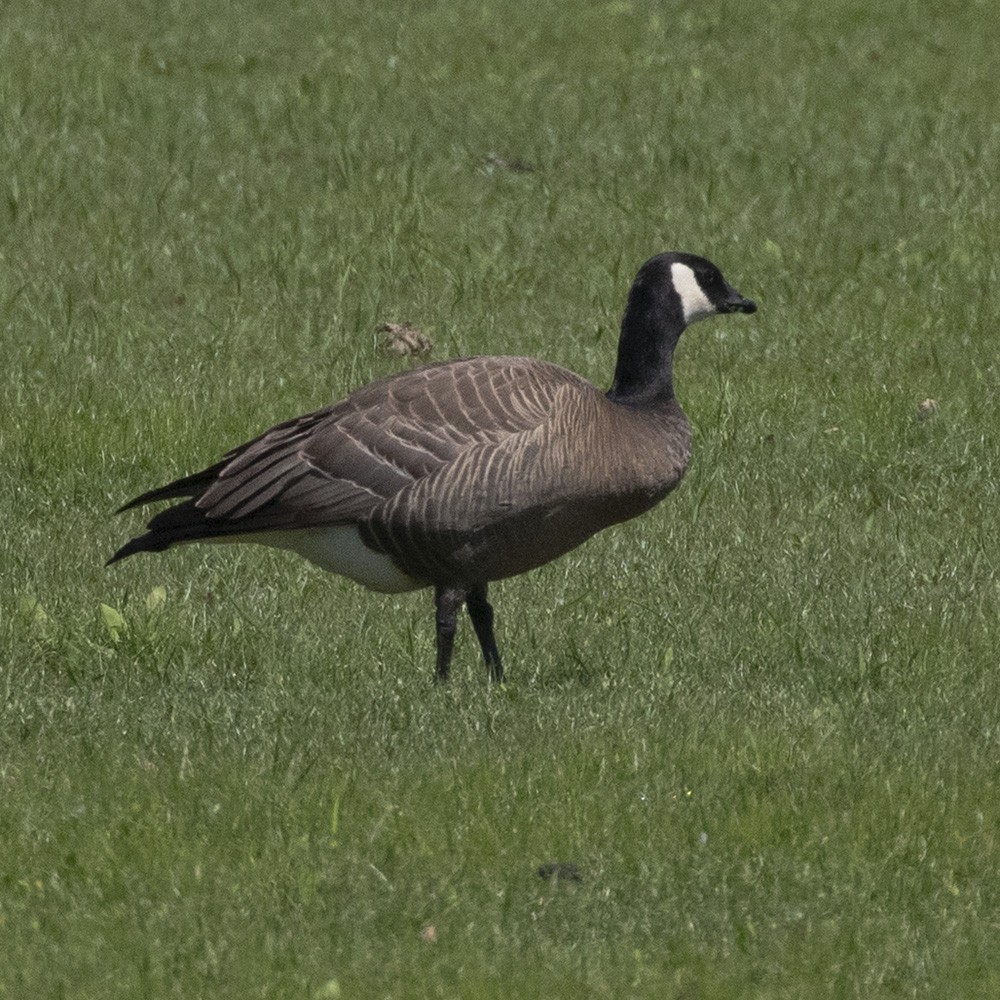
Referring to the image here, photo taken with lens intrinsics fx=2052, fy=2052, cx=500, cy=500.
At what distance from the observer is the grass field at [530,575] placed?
5641 mm

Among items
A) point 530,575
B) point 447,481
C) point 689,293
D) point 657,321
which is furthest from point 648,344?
point 530,575

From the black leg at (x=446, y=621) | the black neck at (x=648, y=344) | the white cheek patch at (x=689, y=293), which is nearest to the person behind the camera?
the black leg at (x=446, y=621)

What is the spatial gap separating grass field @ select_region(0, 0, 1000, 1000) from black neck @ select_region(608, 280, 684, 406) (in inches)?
37.7

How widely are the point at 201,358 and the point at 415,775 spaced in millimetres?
5517

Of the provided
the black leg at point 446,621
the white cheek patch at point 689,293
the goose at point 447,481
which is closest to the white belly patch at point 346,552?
the goose at point 447,481

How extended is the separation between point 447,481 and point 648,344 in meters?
1.16

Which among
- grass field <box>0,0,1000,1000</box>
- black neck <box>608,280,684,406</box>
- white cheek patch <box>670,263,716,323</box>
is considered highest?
white cheek patch <box>670,263,716,323</box>

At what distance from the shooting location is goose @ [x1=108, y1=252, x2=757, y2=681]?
7250mm

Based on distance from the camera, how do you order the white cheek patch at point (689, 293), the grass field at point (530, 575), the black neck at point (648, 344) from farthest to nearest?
1. the white cheek patch at point (689, 293)
2. the black neck at point (648, 344)
3. the grass field at point (530, 575)

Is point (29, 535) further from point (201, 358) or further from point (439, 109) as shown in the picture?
point (439, 109)

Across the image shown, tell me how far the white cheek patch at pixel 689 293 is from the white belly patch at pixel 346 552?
155cm

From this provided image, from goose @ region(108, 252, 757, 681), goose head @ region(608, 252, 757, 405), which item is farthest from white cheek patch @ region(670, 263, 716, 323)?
goose @ region(108, 252, 757, 681)

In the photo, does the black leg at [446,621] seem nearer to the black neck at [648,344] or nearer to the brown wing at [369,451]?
the brown wing at [369,451]

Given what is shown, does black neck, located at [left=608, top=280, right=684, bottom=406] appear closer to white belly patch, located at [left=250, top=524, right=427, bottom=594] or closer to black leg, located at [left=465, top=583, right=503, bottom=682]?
black leg, located at [left=465, top=583, right=503, bottom=682]
